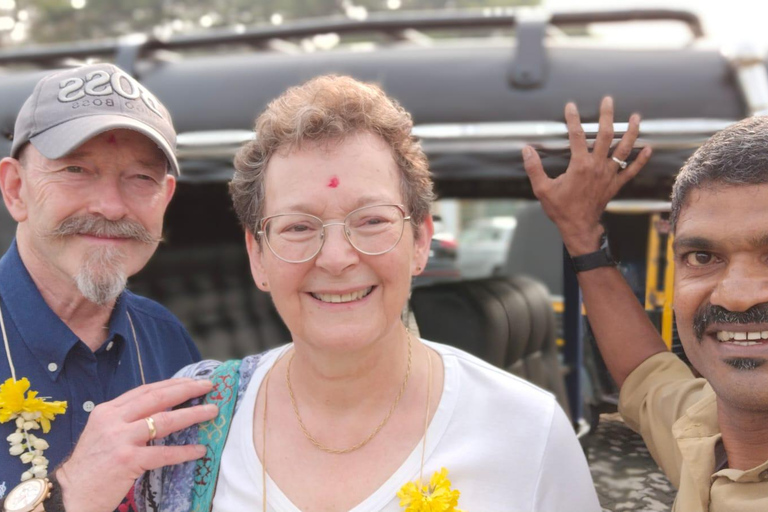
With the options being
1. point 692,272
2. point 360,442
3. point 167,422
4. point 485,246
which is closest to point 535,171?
point 692,272

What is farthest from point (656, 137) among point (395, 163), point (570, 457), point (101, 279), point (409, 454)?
point (101, 279)

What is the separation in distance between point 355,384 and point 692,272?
2.48ft

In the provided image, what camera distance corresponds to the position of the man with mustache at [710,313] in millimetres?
1274

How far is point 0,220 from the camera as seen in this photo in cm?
262

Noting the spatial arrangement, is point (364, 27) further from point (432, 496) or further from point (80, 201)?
point (432, 496)

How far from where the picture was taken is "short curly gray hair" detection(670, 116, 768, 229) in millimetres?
1271

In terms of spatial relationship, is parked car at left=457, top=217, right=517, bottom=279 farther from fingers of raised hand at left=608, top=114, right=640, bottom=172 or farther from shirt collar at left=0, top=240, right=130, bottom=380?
shirt collar at left=0, top=240, right=130, bottom=380

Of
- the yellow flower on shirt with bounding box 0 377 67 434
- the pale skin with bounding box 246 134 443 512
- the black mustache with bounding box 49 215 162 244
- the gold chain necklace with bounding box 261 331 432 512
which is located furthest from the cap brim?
the gold chain necklace with bounding box 261 331 432 512

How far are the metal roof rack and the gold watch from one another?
5.05 ft

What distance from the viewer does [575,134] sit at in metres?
1.71

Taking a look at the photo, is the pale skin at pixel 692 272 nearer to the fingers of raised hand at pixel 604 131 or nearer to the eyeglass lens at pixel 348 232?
the fingers of raised hand at pixel 604 131

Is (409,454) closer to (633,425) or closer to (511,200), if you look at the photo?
(633,425)

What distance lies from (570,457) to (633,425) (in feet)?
1.00

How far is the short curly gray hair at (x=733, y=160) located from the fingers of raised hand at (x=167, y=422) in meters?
1.12
